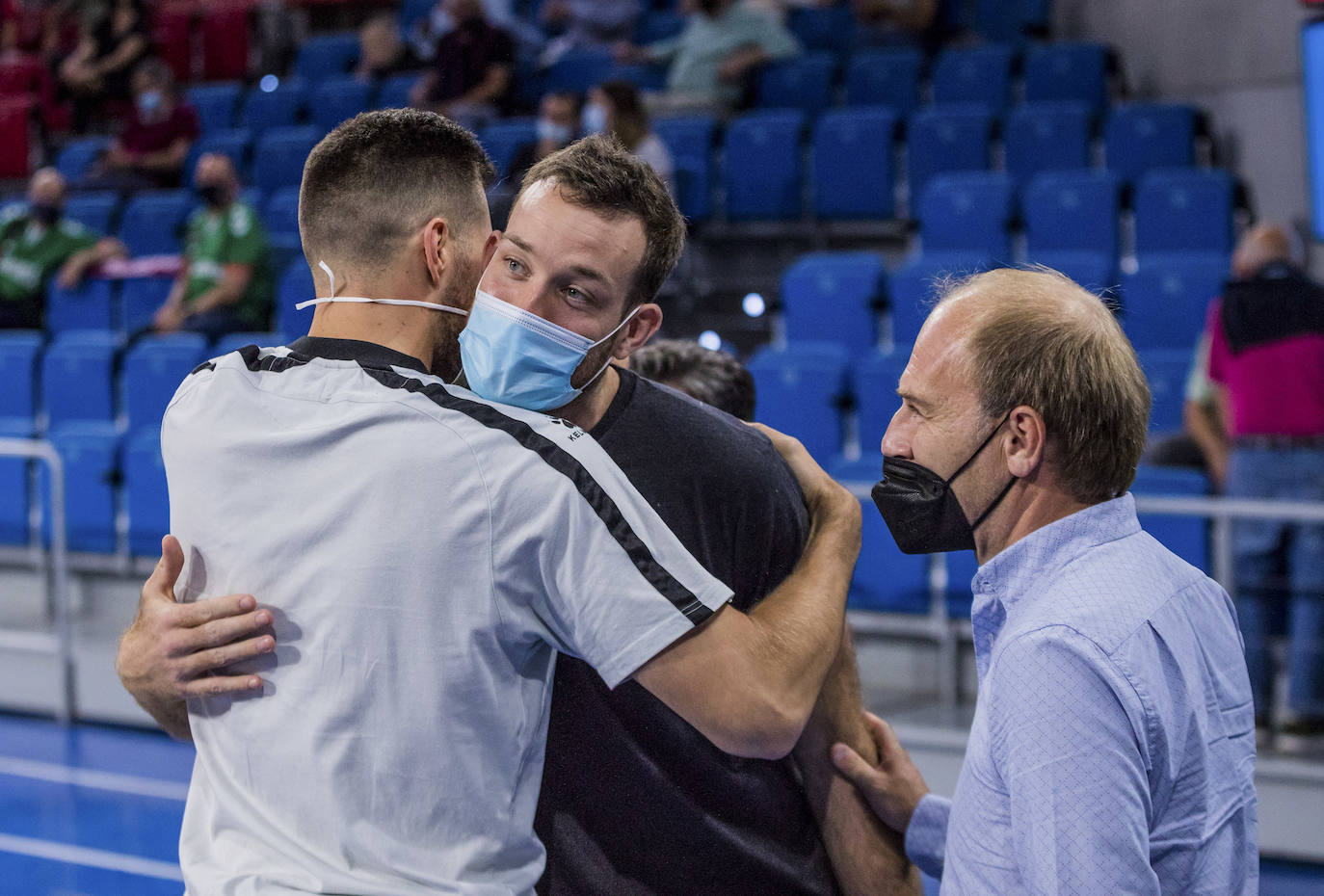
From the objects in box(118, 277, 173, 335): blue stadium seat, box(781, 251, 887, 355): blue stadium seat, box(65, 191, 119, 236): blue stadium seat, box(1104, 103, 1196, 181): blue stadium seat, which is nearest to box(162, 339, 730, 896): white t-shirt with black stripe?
box(781, 251, 887, 355): blue stadium seat

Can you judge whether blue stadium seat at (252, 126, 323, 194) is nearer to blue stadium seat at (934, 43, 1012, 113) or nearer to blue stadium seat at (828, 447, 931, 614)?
blue stadium seat at (934, 43, 1012, 113)

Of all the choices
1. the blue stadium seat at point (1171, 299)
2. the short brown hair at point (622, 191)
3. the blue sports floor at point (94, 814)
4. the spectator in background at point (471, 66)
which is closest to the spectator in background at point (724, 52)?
the spectator in background at point (471, 66)

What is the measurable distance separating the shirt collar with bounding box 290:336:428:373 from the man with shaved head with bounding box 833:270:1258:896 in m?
0.57

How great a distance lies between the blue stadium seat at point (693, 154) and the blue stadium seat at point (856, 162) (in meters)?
0.58

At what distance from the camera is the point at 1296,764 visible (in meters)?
4.11

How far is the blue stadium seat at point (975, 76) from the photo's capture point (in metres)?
7.50

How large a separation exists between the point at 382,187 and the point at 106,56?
10.5 meters

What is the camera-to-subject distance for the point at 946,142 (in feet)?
22.8

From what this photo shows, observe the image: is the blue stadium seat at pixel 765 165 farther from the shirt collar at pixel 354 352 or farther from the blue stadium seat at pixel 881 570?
the shirt collar at pixel 354 352

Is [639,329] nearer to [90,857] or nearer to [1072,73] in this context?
[90,857]

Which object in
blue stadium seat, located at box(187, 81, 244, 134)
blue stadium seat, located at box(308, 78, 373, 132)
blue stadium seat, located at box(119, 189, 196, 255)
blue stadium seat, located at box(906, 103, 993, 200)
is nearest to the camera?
blue stadium seat, located at box(906, 103, 993, 200)

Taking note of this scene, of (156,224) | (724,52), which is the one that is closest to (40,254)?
(156,224)

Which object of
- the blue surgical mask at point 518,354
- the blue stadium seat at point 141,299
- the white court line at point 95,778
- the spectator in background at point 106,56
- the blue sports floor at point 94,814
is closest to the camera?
the blue surgical mask at point 518,354

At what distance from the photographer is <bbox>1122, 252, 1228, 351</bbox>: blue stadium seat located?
5.43 m
